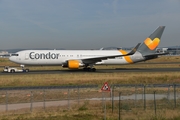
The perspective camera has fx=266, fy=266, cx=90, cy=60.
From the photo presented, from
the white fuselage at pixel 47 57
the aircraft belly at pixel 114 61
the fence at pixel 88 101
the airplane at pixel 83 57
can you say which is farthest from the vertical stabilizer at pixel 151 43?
the fence at pixel 88 101

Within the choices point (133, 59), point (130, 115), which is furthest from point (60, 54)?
point (130, 115)

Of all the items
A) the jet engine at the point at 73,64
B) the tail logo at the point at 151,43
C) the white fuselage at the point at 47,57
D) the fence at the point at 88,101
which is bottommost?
the fence at the point at 88,101

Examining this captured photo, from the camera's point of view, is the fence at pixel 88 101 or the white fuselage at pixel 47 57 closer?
the fence at pixel 88 101

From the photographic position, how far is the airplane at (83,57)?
5125 centimetres

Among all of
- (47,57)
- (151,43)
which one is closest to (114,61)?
(151,43)

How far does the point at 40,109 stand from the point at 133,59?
38.4m

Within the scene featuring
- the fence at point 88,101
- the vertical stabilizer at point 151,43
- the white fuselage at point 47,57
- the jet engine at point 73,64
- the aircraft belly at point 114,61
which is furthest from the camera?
the vertical stabilizer at point 151,43

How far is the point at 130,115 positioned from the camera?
19.1m

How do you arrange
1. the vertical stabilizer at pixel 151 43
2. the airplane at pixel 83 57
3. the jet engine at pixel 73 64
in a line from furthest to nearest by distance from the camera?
1. the vertical stabilizer at pixel 151 43
2. the airplane at pixel 83 57
3. the jet engine at pixel 73 64

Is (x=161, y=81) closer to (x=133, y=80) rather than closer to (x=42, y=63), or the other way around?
(x=133, y=80)

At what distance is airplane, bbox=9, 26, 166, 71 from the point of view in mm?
51250

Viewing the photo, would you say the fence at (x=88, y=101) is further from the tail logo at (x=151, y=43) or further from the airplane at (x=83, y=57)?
the tail logo at (x=151, y=43)

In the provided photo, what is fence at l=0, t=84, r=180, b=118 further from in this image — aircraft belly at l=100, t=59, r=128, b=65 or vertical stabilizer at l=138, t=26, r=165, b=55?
vertical stabilizer at l=138, t=26, r=165, b=55

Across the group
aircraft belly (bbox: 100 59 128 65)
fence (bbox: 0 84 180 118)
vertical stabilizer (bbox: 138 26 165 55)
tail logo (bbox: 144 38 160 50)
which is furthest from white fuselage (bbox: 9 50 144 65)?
fence (bbox: 0 84 180 118)
